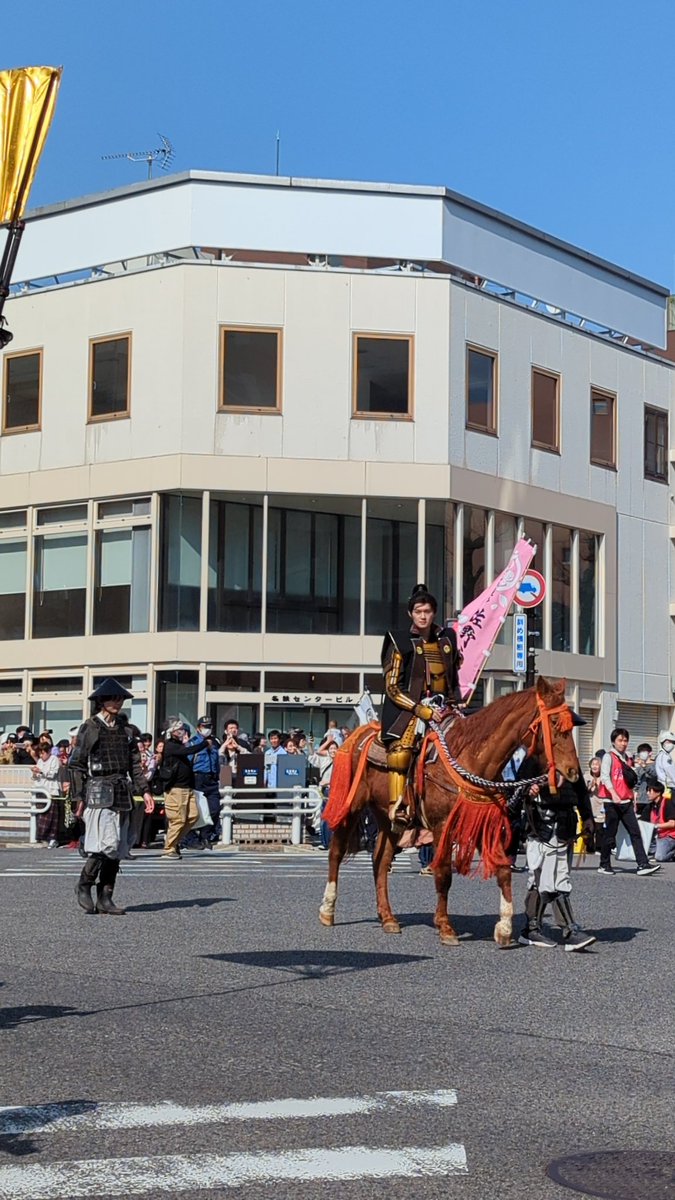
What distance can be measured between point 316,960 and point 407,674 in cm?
265

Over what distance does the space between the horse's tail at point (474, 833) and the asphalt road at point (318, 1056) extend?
71 cm

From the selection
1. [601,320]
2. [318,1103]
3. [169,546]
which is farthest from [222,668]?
[318,1103]

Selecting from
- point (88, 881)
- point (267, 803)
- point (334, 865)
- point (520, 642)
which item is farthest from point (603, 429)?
point (334, 865)

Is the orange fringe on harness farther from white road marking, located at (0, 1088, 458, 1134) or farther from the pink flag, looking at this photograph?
the pink flag

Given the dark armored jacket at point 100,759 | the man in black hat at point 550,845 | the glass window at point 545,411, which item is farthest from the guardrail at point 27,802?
the glass window at point 545,411

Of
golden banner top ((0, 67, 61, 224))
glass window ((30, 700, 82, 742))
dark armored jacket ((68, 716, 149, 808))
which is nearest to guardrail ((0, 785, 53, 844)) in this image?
glass window ((30, 700, 82, 742))

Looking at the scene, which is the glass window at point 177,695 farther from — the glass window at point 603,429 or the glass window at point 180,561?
the glass window at point 603,429

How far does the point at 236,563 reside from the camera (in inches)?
1634

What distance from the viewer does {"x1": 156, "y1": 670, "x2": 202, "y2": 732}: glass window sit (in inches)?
1593

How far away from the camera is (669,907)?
18.3 metres

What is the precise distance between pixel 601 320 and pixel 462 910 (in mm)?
32325

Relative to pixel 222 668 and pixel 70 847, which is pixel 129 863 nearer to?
pixel 70 847

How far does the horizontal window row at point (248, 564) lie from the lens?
1618 inches

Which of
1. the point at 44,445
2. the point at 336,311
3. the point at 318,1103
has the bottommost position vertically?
the point at 318,1103
